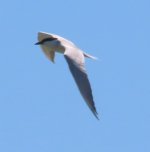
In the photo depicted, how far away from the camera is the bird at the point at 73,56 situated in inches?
402

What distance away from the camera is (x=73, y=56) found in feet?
40.5

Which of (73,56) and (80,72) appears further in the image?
(73,56)

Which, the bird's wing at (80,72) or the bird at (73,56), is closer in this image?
the bird's wing at (80,72)

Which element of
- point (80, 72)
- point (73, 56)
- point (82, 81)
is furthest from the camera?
point (73, 56)

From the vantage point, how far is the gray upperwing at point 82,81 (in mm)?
9905

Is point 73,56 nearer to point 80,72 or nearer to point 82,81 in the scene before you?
point 80,72

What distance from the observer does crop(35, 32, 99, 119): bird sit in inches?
402

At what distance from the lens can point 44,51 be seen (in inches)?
623

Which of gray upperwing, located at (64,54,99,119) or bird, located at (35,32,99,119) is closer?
gray upperwing, located at (64,54,99,119)

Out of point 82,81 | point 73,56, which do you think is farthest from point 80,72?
point 73,56

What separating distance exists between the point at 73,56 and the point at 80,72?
4.15ft

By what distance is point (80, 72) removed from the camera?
1111cm

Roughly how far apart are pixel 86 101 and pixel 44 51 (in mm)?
6054

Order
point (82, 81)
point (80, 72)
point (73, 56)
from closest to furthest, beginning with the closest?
point (82, 81), point (80, 72), point (73, 56)
